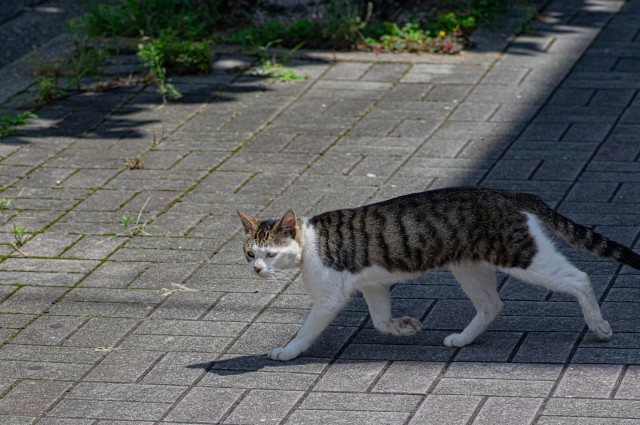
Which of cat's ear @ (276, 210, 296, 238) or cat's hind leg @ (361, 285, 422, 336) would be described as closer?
cat's ear @ (276, 210, 296, 238)

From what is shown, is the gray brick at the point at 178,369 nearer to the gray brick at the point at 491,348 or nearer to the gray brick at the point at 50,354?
the gray brick at the point at 50,354

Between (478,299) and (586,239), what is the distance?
0.59 meters

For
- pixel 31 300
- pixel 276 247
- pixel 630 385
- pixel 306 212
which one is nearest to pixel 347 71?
pixel 306 212

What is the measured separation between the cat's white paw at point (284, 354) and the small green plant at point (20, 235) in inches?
87.3

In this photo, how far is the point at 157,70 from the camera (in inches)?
370

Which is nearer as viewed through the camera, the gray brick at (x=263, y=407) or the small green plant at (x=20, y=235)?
the gray brick at (x=263, y=407)

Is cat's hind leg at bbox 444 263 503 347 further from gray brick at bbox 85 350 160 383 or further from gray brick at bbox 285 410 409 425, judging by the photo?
gray brick at bbox 85 350 160 383

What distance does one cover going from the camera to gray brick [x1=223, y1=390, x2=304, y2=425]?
16.0ft

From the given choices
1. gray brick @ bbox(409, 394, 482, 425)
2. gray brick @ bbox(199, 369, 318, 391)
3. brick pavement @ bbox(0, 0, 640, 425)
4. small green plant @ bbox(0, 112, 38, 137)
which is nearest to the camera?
gray brick @ bbox(409, 394, 482, 425)

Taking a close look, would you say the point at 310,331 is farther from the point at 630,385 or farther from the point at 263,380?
the point at 630,385

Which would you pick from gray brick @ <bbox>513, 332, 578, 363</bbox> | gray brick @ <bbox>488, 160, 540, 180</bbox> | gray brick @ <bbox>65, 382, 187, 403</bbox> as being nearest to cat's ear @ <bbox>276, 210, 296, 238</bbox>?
gray brick @ <bbox>65, 382, 187, 403</bbox>

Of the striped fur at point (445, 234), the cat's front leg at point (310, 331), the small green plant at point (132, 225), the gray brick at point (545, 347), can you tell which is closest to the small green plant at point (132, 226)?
the small green plant at point (132, 225)

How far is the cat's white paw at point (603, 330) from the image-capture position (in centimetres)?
530

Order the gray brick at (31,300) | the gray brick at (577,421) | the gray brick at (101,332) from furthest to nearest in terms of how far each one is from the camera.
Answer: the gray brick at (31,300) < the gray brick at (101,332) < the gray brick at (577,421)
